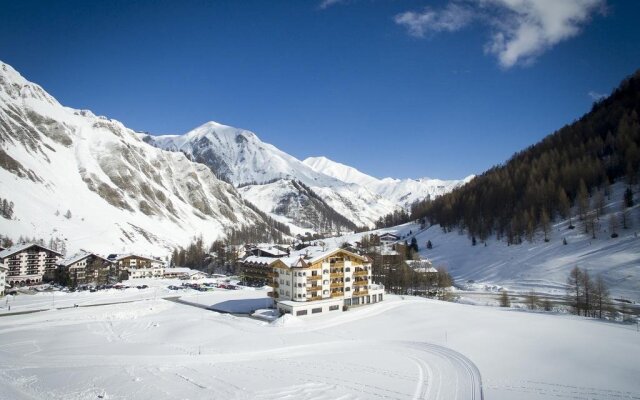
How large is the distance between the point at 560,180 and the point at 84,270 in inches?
4973

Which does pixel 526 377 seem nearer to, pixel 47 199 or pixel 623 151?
pixel 623 151

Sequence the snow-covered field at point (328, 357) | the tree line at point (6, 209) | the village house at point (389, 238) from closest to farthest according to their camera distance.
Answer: the snow-covered field at point (328, 357) < the tree line at point (6, 209) < the village house at point (389, 238)

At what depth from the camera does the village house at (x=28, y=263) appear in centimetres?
9144

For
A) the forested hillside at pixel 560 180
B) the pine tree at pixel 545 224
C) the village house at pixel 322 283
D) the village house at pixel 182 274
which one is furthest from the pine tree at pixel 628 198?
the village house at pixel 182 274

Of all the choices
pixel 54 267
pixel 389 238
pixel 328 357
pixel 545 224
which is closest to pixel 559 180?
pixel 545 224

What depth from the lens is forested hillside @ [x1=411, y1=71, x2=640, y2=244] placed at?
9100 centimetres

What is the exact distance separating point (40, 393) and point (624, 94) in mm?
173476

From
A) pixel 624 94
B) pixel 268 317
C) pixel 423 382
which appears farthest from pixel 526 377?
pixel 624 94

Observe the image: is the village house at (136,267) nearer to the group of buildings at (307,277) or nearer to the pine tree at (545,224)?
the group of buildings at (307,277)

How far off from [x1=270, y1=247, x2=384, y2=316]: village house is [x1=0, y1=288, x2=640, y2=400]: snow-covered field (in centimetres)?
460

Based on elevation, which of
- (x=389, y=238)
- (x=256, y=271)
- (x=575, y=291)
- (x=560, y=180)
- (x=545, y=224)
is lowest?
(x=575, y=291)

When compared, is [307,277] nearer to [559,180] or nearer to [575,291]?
[575,291]

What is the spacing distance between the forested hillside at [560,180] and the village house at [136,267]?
91.2 meters

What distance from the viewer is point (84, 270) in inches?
3816
